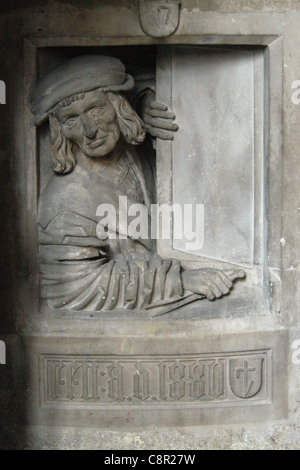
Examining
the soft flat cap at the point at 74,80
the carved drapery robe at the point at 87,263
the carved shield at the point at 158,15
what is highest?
the carved shield at the point at 158,15

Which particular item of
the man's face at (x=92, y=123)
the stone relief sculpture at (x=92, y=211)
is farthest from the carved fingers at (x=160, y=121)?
the man's face at (x=92, y=123)

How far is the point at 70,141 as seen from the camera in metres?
3.18

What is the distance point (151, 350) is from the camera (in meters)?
3.13

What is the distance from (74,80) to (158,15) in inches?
17.7

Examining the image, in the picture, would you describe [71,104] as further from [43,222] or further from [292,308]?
[292,308]

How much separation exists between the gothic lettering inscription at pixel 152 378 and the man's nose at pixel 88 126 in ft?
3.24

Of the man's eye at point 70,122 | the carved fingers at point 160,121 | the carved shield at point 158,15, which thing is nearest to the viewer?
the carved shield at point 158,15

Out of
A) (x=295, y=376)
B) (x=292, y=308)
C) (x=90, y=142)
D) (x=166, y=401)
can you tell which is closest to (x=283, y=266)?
(x=292, y=308)

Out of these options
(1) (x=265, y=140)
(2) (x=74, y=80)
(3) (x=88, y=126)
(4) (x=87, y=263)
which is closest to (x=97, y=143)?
(3) (x=88, y=126)

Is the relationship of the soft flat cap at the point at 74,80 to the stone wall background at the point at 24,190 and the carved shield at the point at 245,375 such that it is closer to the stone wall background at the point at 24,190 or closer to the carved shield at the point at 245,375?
the stone wall background at the point at 24,190

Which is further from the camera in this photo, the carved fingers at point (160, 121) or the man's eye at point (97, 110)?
the carved fingers at point (160, 121)

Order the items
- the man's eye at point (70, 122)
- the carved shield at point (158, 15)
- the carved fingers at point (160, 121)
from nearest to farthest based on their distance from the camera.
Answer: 1. the carved shield at point (158, 15)
2. the man's eye at point (70, 122)
3. the carved fingers at point (160, 121)

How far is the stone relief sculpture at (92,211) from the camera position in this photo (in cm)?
306

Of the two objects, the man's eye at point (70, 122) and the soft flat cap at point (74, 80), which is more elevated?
the soft flat cap at point (74, 80)
